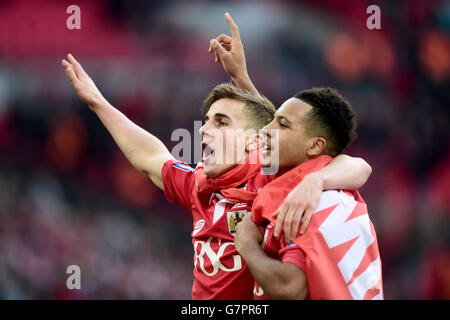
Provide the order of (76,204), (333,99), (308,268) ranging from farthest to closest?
(76,204) < (333,99) < (308,268)

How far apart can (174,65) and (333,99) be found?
5264 millimetres

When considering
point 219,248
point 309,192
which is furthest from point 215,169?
point 309,192

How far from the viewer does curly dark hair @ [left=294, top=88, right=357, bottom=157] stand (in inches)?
95.7

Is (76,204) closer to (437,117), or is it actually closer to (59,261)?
(59,261)

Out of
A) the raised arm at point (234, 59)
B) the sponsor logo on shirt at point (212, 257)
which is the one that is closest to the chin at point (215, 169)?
the sponsor logo on shirt at point (212, 257)

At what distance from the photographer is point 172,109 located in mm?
7328

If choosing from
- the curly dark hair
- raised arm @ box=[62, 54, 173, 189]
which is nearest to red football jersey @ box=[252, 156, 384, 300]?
the curly dark hair

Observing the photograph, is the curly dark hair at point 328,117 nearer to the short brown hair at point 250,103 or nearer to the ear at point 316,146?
the ear at point 316,146

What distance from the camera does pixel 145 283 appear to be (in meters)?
6.80

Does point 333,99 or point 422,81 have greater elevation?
point 422,81

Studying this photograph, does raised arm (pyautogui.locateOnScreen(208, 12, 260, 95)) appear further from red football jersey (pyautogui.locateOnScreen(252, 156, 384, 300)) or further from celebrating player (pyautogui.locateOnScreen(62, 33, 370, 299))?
red football jersey (pyautogui.locateOnScreen(252, 156, 384, 300))

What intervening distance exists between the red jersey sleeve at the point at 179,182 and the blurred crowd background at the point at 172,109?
160 inches

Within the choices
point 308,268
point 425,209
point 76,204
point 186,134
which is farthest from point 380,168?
point 308,268

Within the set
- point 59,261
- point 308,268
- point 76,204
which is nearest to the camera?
point 308,268
